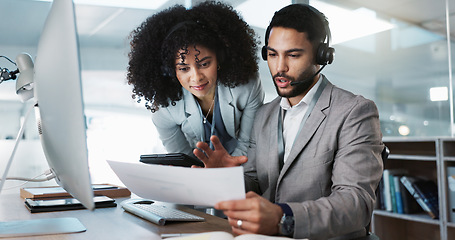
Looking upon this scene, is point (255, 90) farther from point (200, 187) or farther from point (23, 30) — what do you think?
point (23, 30)

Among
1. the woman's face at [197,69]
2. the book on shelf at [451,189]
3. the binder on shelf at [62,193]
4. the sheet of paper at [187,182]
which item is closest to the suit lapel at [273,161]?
the woman's face at [197,69]

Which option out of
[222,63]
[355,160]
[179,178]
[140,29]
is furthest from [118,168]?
[140,29]

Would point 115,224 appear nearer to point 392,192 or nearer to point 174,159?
point 174,159

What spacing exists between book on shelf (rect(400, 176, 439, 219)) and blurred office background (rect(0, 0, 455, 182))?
55cm

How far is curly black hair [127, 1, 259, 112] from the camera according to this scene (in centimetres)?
176

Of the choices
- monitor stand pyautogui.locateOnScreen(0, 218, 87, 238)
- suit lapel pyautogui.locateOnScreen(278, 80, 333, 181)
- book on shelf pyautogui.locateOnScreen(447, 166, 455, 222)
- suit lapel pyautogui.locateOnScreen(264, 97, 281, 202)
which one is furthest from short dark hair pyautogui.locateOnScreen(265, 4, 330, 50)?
book on shelf pyautogui.locateOnScreen(447, 166, 455, 222)

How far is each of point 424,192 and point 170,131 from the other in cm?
184

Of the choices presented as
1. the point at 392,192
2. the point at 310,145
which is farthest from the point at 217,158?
the point at 392,192

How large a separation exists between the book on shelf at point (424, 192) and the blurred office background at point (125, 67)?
552 mm

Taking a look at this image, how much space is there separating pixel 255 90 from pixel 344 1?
8.27ft

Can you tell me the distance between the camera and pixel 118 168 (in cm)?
111

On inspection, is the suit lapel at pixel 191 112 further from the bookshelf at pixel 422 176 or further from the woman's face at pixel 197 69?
the bookshelf at pixel 422 176

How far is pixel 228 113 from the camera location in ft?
6.02

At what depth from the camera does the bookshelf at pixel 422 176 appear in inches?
104
